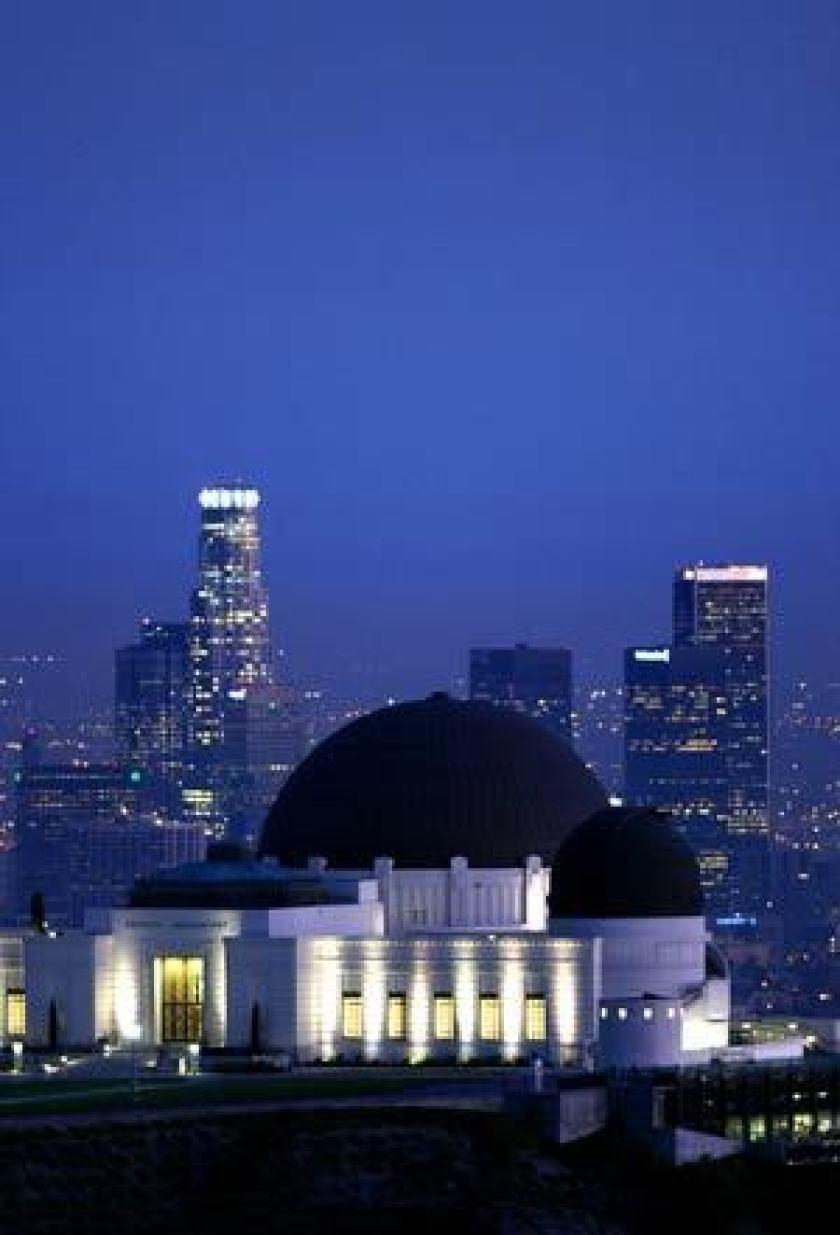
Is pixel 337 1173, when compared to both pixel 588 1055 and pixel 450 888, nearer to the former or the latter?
pixel 588 1055

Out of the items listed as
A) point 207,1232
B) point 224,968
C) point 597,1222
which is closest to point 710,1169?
point 597,1222

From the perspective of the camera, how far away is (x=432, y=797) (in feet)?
561

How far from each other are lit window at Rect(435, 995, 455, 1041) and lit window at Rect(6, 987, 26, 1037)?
1213 cm

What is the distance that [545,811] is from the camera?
566 ft

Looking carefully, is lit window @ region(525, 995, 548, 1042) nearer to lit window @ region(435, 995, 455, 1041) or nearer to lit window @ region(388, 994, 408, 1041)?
lit window @ region(435, 995, 455, 1041)

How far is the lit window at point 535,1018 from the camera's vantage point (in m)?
158

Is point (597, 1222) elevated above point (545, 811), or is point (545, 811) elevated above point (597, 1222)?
point (545, 811)

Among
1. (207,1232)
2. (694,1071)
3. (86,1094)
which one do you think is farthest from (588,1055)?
(207,1232)

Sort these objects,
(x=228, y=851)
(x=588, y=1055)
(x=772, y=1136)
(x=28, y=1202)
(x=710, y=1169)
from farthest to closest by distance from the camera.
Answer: (x=228, y=851), (x=588, y=1055), (x=772, y=1136), (x=710, y=1169), (x=28, y=1202)

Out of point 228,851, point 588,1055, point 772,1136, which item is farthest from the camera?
point 228,851

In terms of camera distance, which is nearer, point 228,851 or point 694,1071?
point 694,1071

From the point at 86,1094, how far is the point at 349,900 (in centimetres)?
2596

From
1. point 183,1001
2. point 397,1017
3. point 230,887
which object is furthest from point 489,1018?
point 230,887

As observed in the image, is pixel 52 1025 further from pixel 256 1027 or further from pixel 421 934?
pixel 421 934
